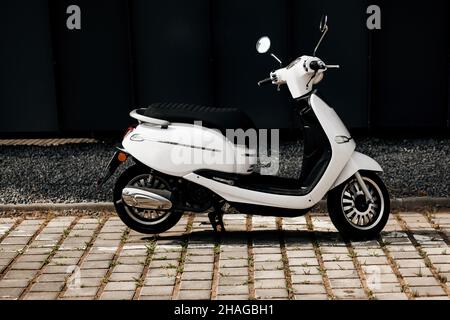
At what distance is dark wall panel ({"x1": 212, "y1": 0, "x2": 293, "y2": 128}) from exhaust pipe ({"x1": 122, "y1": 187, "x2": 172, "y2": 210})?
4.64 metres

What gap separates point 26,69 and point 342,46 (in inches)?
161

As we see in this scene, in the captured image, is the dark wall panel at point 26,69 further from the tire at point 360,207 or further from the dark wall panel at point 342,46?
the tire at point 360,207

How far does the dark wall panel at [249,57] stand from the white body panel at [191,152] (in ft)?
14.7

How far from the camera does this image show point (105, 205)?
7539 mm

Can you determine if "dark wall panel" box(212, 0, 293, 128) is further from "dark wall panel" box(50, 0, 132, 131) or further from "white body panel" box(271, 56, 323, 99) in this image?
"white body panel" box(271, 56, 323, 99)

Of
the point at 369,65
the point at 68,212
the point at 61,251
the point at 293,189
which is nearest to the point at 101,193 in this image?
the point at 68,212

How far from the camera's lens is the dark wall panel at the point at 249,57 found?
10.8m

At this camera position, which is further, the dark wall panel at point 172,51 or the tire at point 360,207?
the dark wall panel at point 172,51

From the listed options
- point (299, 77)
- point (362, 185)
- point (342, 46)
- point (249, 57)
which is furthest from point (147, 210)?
point (342, 46)

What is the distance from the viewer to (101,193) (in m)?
7.86

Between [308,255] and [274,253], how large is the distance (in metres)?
0.25

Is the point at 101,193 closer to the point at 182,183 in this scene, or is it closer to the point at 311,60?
the point at 182,183

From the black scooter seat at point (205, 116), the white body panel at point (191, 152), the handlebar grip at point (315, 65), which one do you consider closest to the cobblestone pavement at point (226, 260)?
the white body panel at point (191, 152)

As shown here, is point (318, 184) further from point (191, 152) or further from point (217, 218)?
point (191, 152)
